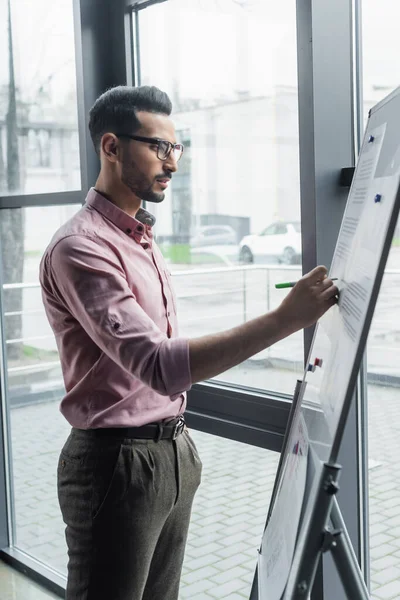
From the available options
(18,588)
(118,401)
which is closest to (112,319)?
(118,401)

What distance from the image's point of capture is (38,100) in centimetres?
309

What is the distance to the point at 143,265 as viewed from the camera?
5.97 feet

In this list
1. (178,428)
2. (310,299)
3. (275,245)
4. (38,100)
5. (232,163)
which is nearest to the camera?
(310,299)

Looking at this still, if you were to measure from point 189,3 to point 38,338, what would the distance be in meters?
1.59

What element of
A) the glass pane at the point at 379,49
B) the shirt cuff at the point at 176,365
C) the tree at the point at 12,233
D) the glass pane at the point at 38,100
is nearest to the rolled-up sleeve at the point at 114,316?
the shirt cuff at the point at 176,365

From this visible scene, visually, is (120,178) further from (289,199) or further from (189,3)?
(189,3)

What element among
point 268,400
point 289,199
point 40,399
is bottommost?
point 40,399

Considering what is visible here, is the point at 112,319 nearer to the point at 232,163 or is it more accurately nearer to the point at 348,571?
the point at 348,571

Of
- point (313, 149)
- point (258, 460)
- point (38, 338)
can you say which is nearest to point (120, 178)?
point (313, 149)

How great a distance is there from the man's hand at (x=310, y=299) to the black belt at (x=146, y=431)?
60cm

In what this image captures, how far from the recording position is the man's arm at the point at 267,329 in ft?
4.29

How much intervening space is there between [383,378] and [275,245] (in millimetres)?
504

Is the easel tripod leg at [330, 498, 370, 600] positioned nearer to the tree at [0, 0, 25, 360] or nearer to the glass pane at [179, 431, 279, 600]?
the glass pane at [179, 431, 279, 600]

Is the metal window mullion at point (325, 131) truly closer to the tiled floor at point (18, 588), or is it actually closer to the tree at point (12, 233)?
the tiled floor at point (18, 588)
